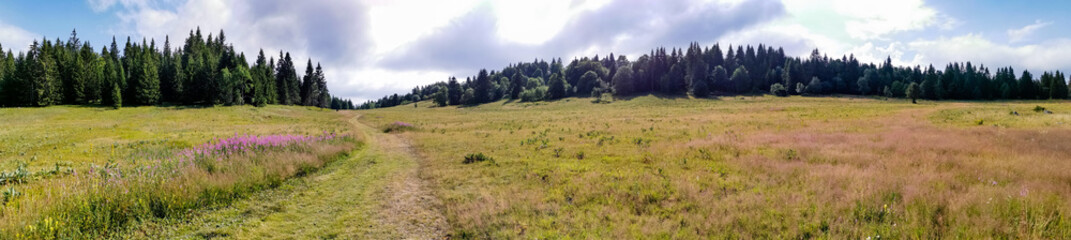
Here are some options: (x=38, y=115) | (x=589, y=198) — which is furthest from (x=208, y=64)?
(x=589, y=198)

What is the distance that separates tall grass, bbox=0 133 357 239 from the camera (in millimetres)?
Result: 6922

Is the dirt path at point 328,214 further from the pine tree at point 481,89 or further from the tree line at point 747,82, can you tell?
the pine tree at point 481,89

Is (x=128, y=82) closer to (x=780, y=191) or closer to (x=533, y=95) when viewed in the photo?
(x=533, y=95)

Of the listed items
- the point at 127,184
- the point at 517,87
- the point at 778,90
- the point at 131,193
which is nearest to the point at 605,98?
the point at 517,87

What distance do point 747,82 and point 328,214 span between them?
127 m

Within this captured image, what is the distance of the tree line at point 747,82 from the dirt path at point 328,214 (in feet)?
323

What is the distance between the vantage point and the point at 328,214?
8.84 meters

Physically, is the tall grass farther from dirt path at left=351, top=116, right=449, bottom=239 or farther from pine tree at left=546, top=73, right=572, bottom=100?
pine tree at left=546, top=73, right=572, bottom=100

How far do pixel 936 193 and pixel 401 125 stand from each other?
3576 centimetres

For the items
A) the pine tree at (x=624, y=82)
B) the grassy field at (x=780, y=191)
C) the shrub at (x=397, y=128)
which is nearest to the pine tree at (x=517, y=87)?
the pine tree at (x=624, y=82)

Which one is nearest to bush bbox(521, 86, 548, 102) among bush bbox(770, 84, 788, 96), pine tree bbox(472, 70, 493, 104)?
pine tree bbox(472, 70, 493, 104)

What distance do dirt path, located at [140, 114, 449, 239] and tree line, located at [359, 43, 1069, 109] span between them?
98.6 m

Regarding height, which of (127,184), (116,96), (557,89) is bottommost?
(127,184)

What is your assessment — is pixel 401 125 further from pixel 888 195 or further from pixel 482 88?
pixel 482 88
